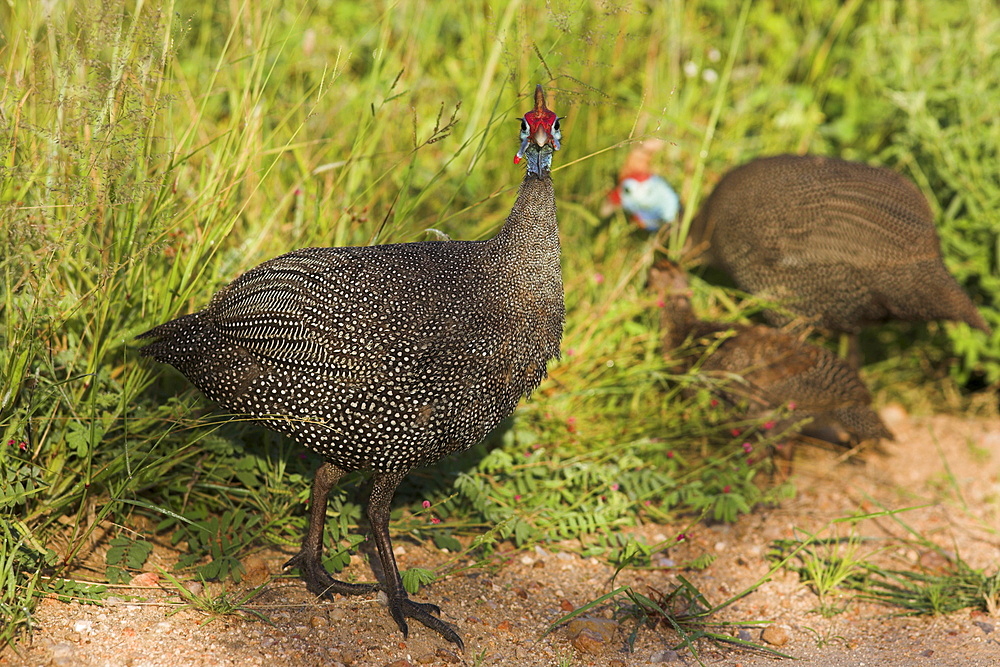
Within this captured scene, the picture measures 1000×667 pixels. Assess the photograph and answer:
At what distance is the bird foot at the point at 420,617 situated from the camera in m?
2.68

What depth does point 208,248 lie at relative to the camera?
10.5 ft

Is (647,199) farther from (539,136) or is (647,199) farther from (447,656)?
(447,656)

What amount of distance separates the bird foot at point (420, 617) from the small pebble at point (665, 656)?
556 mm

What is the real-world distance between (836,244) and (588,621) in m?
2.27

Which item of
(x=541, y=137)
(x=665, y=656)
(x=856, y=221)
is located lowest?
(x=665, y=656)

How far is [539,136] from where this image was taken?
2.70 meters

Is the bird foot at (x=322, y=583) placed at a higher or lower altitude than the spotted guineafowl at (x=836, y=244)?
lower

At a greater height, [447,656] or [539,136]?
[539,136]

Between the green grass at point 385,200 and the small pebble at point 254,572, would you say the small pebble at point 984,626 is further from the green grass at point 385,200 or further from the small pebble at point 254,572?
the small pebble at point 254,572

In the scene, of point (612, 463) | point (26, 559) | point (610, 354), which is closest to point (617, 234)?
point (610, 354)

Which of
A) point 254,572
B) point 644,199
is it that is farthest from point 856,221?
point 254,572

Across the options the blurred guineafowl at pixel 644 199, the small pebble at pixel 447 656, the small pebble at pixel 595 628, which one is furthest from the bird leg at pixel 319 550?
the blurred guineafowl at pixel 644 199

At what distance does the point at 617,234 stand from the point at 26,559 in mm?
3045

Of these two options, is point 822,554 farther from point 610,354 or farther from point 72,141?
point 72,141
